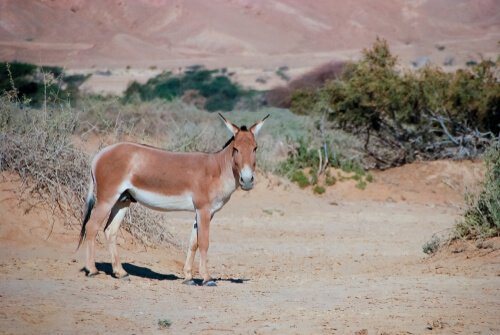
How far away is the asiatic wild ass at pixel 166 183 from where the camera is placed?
11.5 m

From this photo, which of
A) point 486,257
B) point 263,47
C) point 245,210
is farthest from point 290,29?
point 486,257

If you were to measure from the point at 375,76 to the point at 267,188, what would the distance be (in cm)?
739

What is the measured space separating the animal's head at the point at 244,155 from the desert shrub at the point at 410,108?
53.5 feet

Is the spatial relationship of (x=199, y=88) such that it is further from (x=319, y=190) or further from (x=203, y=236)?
(x=203, y=236)

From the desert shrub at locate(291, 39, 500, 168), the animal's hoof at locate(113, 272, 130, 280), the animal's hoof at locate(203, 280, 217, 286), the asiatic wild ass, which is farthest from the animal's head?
the desert shrub at locate(291, 39, 500, 168)

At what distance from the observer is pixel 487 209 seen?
44.1ft

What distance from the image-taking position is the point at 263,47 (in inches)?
Result: 4262

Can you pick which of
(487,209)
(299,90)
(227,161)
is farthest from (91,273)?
(299,90)

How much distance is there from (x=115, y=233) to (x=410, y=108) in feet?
57.7

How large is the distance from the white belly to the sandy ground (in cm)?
97

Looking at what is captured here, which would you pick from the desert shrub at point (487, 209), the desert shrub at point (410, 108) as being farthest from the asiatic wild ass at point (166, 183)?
the desert shrub at point (410, 108)

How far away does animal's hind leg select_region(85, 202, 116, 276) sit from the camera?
447 inches

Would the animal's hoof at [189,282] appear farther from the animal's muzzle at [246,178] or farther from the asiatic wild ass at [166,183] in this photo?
the animal's muzzle at [246,178]

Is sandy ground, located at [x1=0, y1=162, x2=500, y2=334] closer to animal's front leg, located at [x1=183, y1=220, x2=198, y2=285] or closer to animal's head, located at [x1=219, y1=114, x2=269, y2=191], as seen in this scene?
animal's front leg, located at [x1=183, y1=220, x2=198, y2=285]
